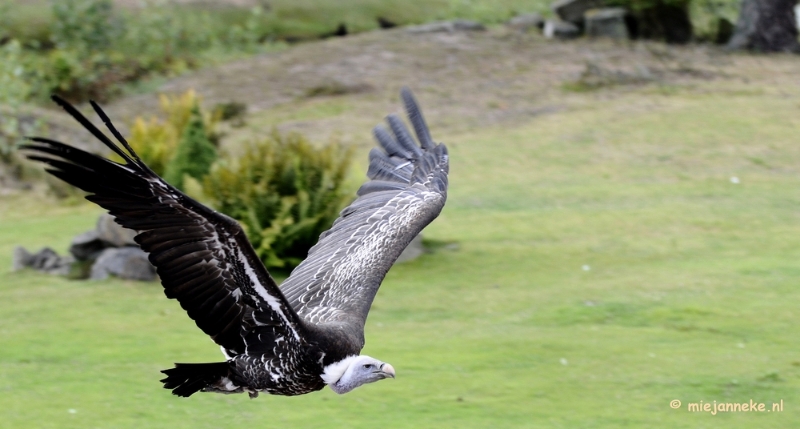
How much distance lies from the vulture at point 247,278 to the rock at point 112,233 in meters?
4.09

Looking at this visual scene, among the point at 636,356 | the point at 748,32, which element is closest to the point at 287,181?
the point at 636,356

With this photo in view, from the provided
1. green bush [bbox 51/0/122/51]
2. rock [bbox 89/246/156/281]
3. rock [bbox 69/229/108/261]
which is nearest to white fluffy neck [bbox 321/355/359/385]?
rock [bbox 89/246/156/281]

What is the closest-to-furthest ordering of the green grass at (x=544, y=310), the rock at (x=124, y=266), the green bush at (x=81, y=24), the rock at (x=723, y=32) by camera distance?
the green grass at (x=544, y=310), the rock at (x=124, y=266), the green bush at (x=81, y=24), the rock at (x=723, y=32)

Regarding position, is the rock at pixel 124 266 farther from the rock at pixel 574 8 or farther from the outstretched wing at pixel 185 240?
the rock at pixel 574 8

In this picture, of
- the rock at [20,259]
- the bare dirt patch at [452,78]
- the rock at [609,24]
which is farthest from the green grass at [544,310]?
the rock at [609,24]

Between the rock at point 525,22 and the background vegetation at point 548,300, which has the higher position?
the rock at point 525,22

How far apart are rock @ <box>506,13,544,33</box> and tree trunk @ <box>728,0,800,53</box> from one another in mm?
3961

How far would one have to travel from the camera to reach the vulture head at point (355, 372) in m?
5.07

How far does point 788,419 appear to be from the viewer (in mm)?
6496

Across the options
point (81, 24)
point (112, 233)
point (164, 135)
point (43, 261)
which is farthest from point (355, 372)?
point (81, 24)

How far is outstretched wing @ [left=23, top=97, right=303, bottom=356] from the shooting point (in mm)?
4465

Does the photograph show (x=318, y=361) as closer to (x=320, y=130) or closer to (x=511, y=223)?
(x=511, y=223)

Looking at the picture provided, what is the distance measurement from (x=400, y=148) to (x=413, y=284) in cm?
281

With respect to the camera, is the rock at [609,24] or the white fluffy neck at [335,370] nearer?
the white fluffy neck at [335,370]
